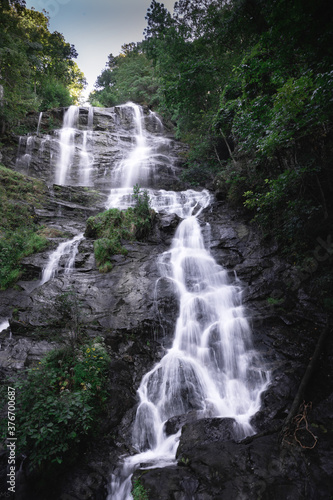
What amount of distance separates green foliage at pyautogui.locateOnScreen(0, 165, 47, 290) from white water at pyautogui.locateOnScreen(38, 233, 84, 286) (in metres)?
0.83

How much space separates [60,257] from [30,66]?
21.4 metres

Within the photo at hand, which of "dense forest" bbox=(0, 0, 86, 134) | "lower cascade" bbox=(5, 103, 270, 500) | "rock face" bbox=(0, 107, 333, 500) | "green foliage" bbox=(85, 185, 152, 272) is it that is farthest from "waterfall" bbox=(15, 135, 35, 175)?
"green foliage" bbox=(85, 185, 152, 272)

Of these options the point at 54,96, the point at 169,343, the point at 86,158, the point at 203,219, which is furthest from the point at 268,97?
the point at 54,96

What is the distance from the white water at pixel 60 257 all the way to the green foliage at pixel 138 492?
6.82 m

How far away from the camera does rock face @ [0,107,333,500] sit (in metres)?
3.31

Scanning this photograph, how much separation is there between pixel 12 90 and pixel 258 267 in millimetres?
18923

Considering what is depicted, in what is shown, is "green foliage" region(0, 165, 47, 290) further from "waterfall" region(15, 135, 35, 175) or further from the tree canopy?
the tree canopy

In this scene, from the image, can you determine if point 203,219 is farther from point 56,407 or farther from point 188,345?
point 56,407

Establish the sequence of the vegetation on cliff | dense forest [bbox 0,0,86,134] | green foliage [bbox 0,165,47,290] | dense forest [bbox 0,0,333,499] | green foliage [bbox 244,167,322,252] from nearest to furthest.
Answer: dense forest [bbox 0,0,333,499] → the vegetation on cliff → green foliage [bbox 244,167,322,252] → green foliage [bbox 0,165,47,290] → dense forest [bbox 0,0,86,134]

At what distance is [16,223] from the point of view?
11.6 meters

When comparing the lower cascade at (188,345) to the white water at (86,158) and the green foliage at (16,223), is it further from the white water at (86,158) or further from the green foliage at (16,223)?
the white water at (86,158)

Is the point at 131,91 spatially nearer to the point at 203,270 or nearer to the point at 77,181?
the point at 77,181

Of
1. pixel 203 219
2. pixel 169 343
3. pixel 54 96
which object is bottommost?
pixel 169 343

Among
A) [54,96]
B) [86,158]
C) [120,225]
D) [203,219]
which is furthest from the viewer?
[54,96]
